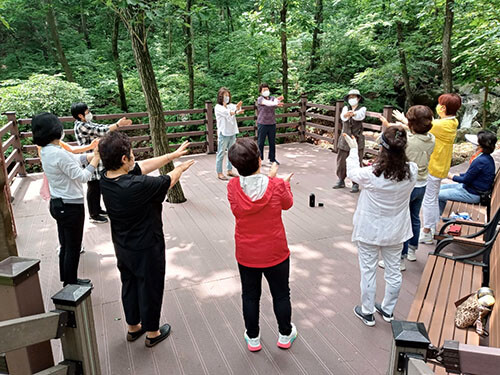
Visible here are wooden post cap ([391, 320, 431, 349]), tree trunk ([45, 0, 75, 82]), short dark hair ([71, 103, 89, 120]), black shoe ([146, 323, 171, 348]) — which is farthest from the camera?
tree trunk ([45, 0, 75, 82])

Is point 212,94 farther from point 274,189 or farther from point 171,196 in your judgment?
point 274,189

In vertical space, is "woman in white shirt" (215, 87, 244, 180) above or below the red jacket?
above

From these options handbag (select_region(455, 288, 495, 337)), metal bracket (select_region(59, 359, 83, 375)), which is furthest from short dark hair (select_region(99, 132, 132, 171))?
handbag (select_region(455, 288, 495, 337))

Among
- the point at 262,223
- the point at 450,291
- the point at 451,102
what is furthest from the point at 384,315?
the point at 451,102

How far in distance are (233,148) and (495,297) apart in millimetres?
2047

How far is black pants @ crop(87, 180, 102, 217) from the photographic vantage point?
203 inches

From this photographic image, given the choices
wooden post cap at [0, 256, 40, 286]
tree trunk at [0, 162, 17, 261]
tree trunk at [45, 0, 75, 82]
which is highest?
tree trunk at [45, 0, 75, 82]

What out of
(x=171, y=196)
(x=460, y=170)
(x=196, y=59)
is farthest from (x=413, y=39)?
(x=171, y=196)

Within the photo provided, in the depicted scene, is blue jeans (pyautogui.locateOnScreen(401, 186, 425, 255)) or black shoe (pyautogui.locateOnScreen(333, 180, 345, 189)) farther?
black shoe (pyautogui.locateOnScreen(333, 180, 345, 189))

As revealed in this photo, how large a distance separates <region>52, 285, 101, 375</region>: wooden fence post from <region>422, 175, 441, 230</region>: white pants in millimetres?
3827

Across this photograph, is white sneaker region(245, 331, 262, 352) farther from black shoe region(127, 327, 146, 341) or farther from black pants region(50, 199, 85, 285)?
black pants region(50, 199, 85, 285)

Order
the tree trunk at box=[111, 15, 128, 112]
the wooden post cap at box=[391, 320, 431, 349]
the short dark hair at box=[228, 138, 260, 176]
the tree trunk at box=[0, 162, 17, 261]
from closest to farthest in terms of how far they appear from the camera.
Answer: the wooden post cap at box=[391, 320, 431, 349] < the tree trunk at box=[0, 162, 17, 261] < the short dark hair at box=[228, 138, 260, 176] < the tree trunk at box=[111, 15, 128, 112]

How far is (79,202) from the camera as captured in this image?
350 cm

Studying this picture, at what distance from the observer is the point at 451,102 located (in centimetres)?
400
